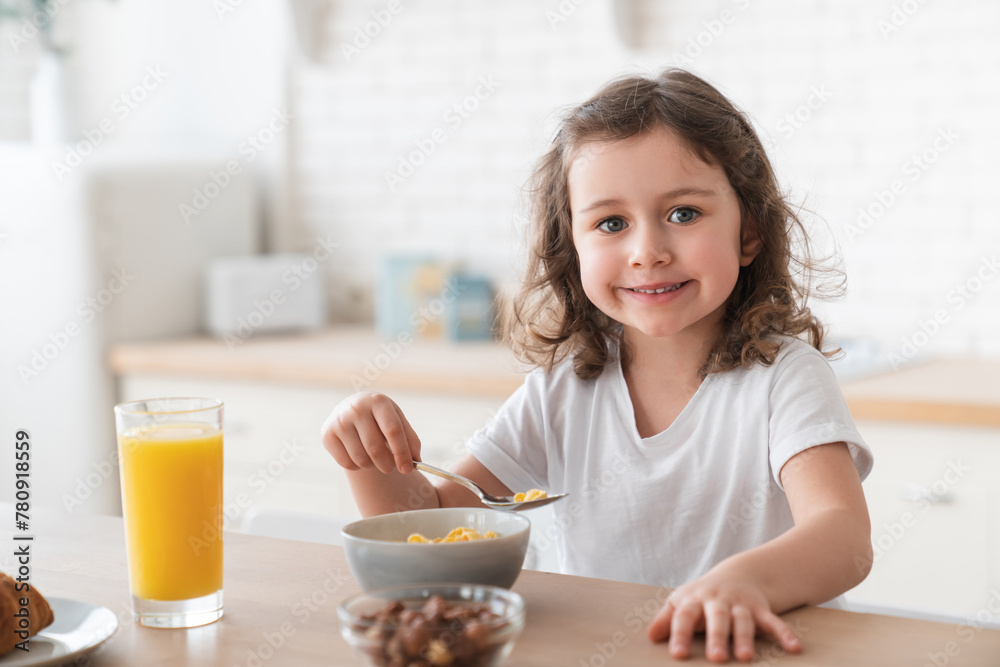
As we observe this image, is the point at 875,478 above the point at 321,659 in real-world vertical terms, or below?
below

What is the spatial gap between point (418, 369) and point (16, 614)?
1.52 m

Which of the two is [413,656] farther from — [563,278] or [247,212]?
[247,212]

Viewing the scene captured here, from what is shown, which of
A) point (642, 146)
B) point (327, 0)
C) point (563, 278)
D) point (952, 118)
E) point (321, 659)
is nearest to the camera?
point (321, 659)

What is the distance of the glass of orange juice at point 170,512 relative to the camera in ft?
2.69

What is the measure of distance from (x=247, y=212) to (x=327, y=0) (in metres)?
0.61

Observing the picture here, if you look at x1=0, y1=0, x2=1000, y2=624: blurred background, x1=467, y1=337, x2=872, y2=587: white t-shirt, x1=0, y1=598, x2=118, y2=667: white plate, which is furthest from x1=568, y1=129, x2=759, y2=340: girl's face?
x1=0, y1=0, x2=1000, y2=624: blurred background

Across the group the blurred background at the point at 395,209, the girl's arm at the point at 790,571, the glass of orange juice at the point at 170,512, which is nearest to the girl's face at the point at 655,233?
the girl's arm at the point at 790,571

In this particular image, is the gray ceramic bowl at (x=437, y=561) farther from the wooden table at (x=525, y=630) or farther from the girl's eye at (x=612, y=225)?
the girl's eye at (x=612, y=225)

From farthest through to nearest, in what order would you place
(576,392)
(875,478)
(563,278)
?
(875,478) < (563,278) < (576,392)

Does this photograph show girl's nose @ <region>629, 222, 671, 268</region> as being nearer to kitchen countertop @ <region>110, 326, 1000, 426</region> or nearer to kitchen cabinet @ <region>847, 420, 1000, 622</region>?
kitchen countertop @ <region>110, 326, 1000, 426</region>

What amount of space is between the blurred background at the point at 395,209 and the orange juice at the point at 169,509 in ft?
4.04

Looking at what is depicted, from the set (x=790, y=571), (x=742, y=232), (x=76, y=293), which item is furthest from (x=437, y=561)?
(x=76, y=293)

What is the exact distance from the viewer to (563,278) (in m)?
1.43

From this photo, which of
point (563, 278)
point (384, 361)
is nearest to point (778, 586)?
point (563, 278)
